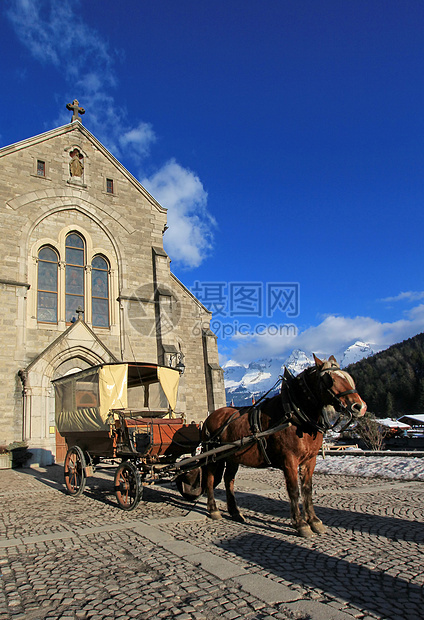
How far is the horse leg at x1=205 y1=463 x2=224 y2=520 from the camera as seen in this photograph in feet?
23.4

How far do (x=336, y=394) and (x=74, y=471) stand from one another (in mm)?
7149

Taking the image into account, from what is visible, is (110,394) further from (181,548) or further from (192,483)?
(181,548)

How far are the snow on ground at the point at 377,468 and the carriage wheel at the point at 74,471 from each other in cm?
713

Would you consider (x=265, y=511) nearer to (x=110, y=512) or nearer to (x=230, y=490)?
(x=230, y=490)

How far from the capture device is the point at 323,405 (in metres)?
5.93

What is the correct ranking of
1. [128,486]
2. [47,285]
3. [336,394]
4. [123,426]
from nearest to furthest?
[336,394], [128,486], [123,426], [47,285]

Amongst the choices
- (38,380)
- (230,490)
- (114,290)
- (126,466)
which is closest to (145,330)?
(114,290)

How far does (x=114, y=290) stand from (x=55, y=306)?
2.80 metres

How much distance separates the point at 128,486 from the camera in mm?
8211

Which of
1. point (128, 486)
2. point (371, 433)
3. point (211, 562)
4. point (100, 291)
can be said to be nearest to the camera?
point (211, 562)

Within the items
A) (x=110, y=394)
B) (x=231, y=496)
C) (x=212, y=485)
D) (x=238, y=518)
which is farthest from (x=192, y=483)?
(x=110, y=394)

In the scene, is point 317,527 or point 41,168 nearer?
point 317,527

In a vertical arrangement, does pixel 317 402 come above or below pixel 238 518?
above

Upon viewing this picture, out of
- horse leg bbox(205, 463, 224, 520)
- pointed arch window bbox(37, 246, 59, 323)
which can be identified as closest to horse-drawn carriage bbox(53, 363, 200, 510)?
horse leg bbox(205, 463, 224, 520)
